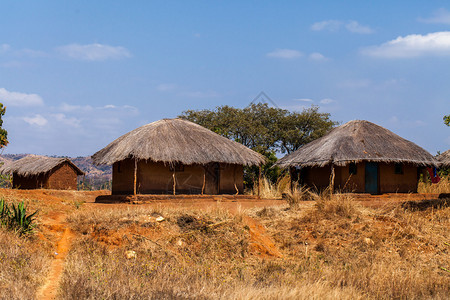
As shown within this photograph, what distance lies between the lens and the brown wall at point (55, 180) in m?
25.2

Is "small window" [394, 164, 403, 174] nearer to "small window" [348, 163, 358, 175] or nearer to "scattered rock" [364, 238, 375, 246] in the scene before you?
"small window" [348, 163, 358, 175]

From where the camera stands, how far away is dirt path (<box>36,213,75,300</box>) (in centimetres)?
619

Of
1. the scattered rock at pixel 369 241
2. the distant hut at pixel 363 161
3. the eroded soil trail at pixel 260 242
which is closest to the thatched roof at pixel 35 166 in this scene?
the distant hut at pixel 363 161

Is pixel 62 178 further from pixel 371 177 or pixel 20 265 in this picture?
pixel 20 265

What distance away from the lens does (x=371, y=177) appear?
19828 millimetres

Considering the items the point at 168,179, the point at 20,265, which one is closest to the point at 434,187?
the point at 168,179

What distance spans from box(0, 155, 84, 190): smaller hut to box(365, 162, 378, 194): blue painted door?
16.0 m

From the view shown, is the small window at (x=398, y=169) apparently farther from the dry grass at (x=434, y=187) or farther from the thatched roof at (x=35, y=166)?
the thatched roof at (x=35, y=166)

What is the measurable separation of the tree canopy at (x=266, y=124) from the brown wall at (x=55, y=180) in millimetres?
9032

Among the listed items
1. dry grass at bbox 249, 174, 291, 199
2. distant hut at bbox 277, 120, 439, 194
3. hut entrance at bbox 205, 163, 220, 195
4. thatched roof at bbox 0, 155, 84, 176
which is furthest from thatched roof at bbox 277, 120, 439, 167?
thatched roof at bbox 0, 155, 84, 176

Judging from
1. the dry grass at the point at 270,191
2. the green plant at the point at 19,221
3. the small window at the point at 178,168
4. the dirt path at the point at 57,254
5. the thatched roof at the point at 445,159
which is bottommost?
→ the dirt path at the point at 57,254

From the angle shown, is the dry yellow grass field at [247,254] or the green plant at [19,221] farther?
the green plant at [19,221]

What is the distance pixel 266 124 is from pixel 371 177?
1285cm

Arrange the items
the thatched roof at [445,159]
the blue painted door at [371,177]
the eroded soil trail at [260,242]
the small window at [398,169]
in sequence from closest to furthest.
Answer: the eroded soil trail at [260,242]
the blue painted door at [371,177]
the small window at [398,169]
the thatched roof at [445,159]
